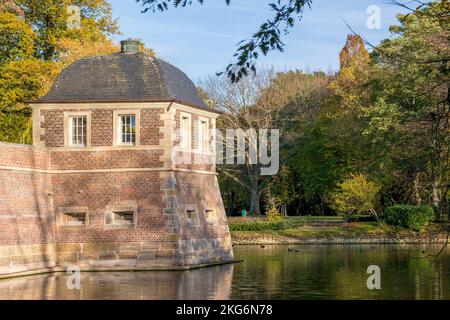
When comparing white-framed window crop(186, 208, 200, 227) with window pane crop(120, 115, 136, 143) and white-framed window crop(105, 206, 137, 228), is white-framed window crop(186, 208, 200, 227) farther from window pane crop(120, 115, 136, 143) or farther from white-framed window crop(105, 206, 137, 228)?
window pane crop(120, 115, 136, 143)

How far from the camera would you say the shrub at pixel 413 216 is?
4509 centimetres

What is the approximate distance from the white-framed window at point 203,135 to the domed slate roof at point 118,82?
121 centimetres

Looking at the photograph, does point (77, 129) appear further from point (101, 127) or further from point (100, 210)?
point (100, 210)

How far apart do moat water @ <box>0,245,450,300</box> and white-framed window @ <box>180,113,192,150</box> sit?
13.5ft

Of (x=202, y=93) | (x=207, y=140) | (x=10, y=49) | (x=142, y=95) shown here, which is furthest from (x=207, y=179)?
(x=202, y=93)

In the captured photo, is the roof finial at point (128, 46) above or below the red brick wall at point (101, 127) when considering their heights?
above

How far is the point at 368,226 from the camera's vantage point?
4662 cm

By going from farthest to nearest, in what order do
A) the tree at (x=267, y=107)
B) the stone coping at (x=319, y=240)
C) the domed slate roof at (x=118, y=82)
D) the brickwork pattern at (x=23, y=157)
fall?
the tree at (x=267, y=107) → the stone coping at (x=319, y=240) → the domed slate roof at (x=118, y=82) → the brickwork pattern at (x=23, y=157)

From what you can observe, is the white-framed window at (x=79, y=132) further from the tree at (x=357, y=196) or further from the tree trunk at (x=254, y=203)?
the tree trunk at (x=254, y=203)

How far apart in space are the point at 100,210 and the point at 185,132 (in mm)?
3839

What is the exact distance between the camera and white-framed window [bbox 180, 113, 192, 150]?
27391mm

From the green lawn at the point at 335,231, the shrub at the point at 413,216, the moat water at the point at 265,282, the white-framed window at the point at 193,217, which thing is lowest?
the moat water at the point at 265,282

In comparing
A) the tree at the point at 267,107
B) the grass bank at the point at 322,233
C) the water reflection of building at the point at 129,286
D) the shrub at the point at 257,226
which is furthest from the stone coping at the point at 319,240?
the water reflection of building at the point at 129,286

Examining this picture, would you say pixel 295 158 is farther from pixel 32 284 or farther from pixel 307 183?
pixel 32 284
